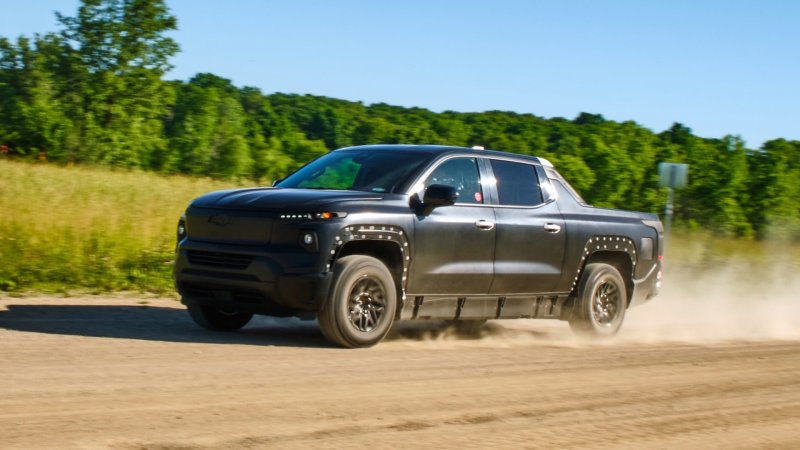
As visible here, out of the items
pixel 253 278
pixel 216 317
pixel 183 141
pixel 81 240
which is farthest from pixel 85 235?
pixel 183 141

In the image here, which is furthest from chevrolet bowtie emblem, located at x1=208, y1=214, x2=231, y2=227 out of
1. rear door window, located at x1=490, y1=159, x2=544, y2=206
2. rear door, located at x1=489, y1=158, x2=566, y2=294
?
rear door window, located at x1=490, y1=159, x2=544, y2=206

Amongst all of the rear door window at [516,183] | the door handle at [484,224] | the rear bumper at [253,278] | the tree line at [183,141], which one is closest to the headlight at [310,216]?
the rear bumper at [253,278]

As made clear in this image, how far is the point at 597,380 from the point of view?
328 inches

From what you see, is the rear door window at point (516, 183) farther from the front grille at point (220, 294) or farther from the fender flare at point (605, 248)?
the front grille at point (220, 294)

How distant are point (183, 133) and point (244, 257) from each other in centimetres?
6009

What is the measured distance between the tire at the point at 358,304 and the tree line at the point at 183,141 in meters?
33.4

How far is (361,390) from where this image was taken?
23.7ft

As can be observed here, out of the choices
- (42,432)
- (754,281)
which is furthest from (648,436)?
(754,281)

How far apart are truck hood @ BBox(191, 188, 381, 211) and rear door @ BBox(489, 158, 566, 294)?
159cm

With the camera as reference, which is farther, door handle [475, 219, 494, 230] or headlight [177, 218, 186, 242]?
door handle [475, 219, 494, 230]

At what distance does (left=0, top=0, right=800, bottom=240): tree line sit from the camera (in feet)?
172

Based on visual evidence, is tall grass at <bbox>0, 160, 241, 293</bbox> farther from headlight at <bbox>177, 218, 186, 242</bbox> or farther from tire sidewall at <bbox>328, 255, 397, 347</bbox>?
tire sidewall at <bbox>328, 255, 397, 347</bbox>

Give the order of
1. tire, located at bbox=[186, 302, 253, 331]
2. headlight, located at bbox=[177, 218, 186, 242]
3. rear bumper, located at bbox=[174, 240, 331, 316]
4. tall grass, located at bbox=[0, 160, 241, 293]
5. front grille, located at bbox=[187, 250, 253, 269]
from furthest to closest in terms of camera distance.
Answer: tall grass, located at bbox=[0, 160, 241, 293] < tire, located at bbox=[186, 302, 253, 331] < headlight, located at bbox=[177, 218, 186, 242] < front grille, located at bbox=[187, 250, 253, 269] < rear bumper, located at bbox=[174, 240, 331, 316]

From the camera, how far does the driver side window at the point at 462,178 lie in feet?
33.1
